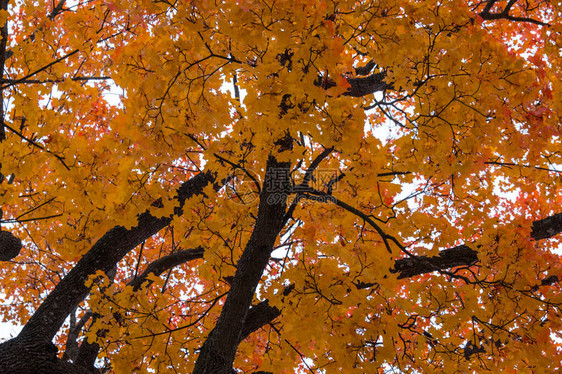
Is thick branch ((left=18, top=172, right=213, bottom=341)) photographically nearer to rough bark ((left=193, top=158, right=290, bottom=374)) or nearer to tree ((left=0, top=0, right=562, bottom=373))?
tree ((left=0, top=0, right=562, bottom=373))

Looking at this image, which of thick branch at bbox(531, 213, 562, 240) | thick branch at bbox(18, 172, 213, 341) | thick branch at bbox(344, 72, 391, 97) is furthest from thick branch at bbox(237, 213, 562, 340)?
thick branch at bbox(344, 72, 391, 97)

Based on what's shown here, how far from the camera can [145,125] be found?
2.28 m

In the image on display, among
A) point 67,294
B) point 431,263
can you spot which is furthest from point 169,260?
point 431,263

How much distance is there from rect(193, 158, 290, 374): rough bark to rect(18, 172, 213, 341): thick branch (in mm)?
1424

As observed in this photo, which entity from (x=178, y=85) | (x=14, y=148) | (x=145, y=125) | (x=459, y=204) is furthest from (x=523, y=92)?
(x=14, y=148)

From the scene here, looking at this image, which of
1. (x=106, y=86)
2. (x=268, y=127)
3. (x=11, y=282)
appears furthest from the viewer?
(x=11, y=282)

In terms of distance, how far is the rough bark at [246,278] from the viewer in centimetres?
252

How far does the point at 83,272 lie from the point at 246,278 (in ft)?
7.35

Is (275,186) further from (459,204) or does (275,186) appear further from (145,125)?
(459,204)

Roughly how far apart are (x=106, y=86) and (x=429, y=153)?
4.57m

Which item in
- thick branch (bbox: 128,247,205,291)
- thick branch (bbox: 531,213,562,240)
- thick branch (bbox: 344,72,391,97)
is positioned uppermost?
thick branch (bbox: 344,72,391,97)

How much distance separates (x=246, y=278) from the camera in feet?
8.84

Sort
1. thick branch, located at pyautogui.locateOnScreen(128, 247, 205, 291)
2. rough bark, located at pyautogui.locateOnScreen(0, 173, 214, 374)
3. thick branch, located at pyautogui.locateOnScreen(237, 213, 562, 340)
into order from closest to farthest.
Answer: rough bark, located at pyautogui.locateOnScreen(0, 173, 214, 374) < thick branch, located at pyautogui.locateOnScreen(237, 213, 562, 340) < thick branch, located at pyautogui.locateOnScreen(128, 247, 205, 291)

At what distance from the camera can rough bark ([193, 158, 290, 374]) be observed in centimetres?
252
